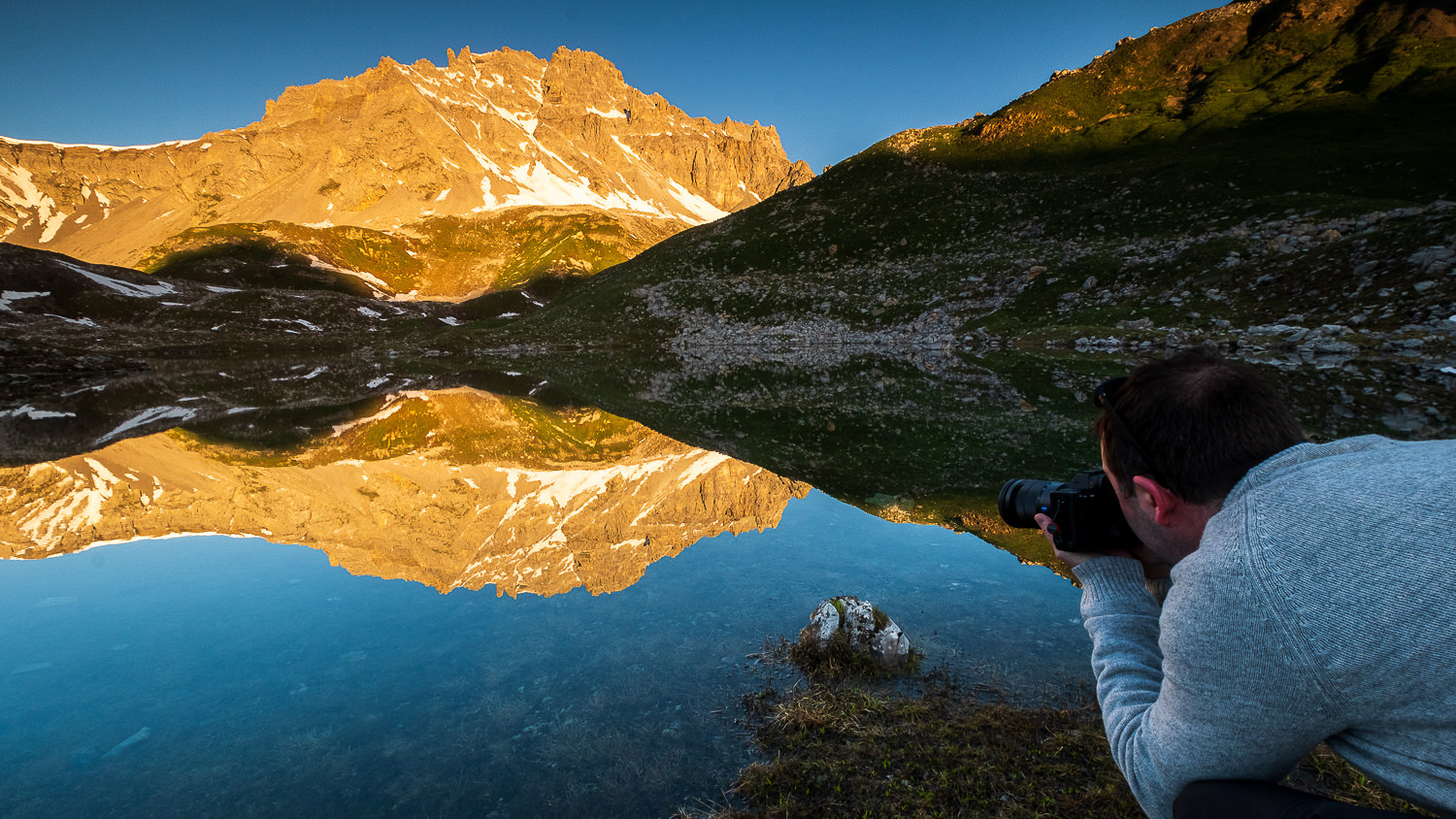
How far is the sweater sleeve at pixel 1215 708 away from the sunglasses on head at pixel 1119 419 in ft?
2.16

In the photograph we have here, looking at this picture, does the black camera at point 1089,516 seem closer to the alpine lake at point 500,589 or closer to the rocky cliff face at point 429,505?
the alpine lake at point 500,589

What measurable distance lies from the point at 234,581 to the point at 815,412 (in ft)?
57.5

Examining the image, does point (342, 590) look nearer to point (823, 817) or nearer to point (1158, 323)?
point (823, 817)

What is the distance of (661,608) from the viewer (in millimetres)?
9461

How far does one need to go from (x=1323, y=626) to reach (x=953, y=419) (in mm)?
17889

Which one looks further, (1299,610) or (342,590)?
(342,590)

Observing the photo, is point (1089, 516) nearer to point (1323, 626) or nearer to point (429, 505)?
point (1323, 626)

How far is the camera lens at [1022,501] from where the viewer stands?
425 centimetres

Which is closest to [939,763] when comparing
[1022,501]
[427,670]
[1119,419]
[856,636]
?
[856,636]

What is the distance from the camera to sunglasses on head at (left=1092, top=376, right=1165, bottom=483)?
9.78 ft

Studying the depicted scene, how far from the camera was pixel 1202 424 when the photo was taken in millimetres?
A: 2766

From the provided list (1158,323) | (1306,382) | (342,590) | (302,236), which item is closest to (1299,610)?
(342,590)

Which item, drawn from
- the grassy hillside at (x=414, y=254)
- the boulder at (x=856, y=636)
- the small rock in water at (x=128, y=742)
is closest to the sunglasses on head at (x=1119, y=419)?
the boulder at (x=856, y=636)

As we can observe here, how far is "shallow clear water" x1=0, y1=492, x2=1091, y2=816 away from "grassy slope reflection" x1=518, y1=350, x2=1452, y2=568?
2.07m
